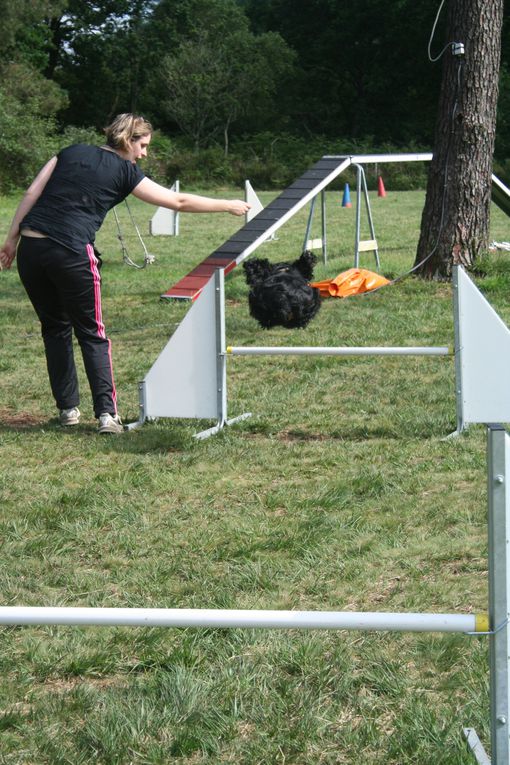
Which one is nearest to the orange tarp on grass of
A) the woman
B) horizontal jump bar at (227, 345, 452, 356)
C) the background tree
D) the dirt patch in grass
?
the dirt patch in grass

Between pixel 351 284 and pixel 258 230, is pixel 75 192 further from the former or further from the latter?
pixel 351 284

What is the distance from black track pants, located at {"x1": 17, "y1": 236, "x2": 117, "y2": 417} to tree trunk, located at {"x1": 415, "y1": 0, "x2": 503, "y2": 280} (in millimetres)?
A: 5733

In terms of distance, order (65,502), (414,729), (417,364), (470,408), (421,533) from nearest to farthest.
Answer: (414,729), (421,533), (65,502), (470,408), (417,364)

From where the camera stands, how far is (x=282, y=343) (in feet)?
27.9

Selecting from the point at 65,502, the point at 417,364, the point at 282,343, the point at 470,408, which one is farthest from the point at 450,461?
the point at 282,343

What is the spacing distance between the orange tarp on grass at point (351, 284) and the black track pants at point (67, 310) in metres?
4.92

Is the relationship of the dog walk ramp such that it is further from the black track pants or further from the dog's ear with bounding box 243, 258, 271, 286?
the black track pants

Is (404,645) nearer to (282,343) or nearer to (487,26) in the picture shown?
(282,343)

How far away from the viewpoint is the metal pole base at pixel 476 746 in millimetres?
2488

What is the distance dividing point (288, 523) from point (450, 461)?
118 cm

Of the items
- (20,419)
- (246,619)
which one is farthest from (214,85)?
(246,619)

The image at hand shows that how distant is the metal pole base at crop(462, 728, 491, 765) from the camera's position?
8.16ft

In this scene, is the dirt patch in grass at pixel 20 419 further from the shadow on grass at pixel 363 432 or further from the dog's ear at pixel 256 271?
the dog's ear at pixel 256 271

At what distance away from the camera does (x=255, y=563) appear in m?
3.84
